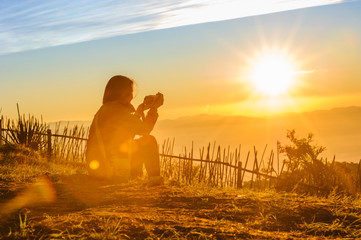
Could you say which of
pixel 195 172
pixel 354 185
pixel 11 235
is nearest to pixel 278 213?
pixel 11 235

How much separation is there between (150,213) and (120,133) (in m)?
2.50

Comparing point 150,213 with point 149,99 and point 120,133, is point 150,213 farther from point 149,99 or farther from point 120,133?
point 149,99

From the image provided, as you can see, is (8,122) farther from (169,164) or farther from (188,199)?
(188,199)

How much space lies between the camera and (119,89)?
21.8ft

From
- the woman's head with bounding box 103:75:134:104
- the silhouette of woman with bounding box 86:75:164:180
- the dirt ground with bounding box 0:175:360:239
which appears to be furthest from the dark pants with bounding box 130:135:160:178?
the woman's head with bounding box 103:75:134:104

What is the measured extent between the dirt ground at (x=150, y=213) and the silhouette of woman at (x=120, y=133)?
478 mm

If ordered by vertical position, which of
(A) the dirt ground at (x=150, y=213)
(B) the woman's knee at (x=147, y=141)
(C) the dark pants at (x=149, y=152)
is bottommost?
(A) the dirt ground at (x=150, y=213)

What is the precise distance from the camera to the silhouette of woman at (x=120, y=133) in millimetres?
6629

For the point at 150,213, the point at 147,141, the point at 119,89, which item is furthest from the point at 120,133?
the point at 150,213

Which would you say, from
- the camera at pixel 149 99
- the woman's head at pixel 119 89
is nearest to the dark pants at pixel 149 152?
Result: the camera at pixel 149 99

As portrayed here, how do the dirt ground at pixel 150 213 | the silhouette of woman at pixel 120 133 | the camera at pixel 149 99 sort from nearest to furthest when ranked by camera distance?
the dirt ground at pixel 150 213 < the silhouette of woman at pixel 120 133 < the camera at pixel 149 99

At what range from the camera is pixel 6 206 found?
4.66m

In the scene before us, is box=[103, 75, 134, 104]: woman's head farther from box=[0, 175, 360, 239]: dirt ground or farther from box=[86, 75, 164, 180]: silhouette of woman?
box=[0, 175, 360, 239]: dirt ground

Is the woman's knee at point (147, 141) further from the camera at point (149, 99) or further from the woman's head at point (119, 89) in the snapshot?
the woman's head at point (119, 89)
